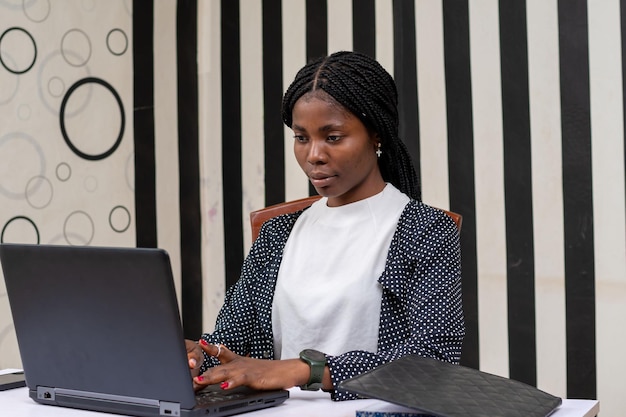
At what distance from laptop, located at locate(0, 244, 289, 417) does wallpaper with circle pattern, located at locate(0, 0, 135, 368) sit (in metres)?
1.49

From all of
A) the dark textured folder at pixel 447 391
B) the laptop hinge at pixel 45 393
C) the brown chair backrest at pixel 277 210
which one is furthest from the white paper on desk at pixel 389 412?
the brown chair backrest at pixel 277 210

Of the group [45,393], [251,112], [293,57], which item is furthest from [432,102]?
[45,393]

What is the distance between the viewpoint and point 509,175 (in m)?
2.62

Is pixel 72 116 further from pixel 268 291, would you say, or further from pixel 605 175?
pixel 605 175

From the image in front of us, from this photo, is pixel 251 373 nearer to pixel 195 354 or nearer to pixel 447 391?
pixel 195 354

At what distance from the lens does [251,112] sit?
3176mm

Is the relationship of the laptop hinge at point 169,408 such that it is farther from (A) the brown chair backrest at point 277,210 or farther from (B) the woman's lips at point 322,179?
(A) the brown chair backrest at point 277,210

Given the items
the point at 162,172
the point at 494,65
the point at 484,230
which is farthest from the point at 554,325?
the point at 162,172

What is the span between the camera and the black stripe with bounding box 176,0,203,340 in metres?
3.29

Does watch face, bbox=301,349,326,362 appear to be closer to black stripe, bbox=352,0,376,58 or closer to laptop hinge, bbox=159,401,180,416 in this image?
laptop hinge, bbox=159,401,180,416

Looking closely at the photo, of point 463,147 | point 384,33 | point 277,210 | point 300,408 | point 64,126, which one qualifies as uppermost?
point 384,33

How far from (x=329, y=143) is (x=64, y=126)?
1.51 metres

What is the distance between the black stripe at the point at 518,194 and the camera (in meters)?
2.59

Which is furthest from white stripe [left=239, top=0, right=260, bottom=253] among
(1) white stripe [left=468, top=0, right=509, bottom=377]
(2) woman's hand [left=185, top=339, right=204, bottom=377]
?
(2) woman's hand [left=185, top=339, right=204, bottom=377]
